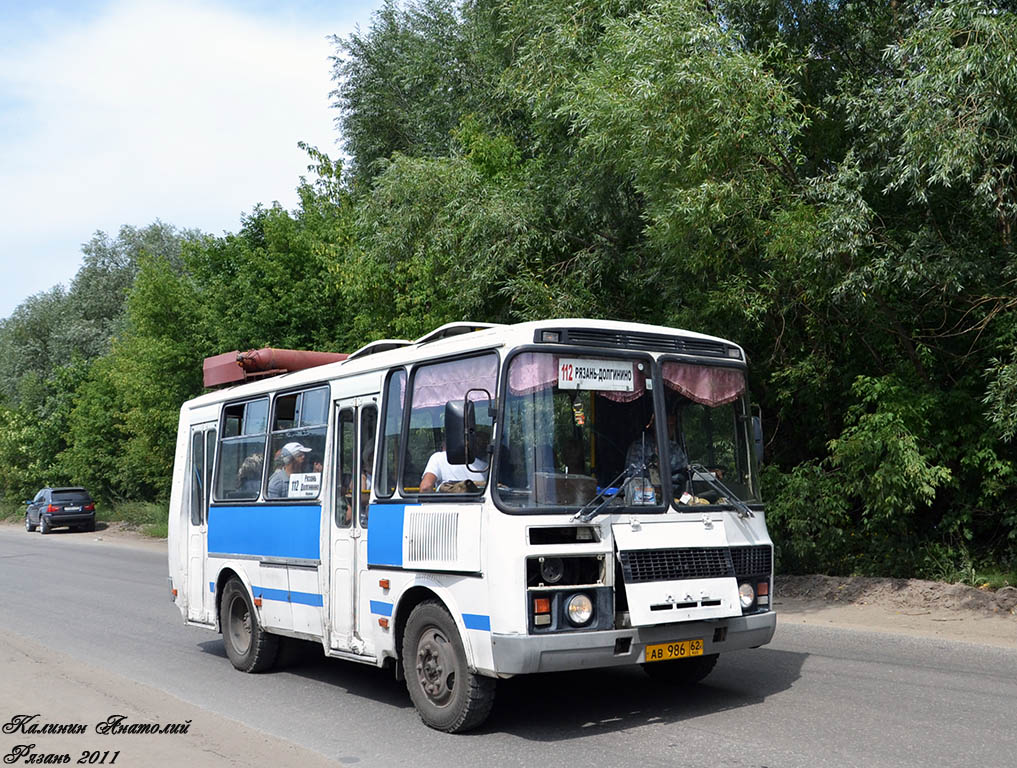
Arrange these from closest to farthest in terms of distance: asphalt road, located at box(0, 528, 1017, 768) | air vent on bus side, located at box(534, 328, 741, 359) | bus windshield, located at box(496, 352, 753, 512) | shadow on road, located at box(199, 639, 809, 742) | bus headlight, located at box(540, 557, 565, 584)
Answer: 1. asphalt road, located at box(0, 528, 1017, 768)
2. bus headlight, located at box(540, 557, 565, 584)
3. bus windshield, located at box(496, 352, 753, 512)
4. air vent on bus side, located at box(534, 328, 741, 359)
5. shadow on road, located at box(199, 639, 809, 742)

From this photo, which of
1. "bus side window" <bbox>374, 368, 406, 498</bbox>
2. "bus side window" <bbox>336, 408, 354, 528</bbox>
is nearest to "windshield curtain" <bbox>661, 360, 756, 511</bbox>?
"bus side window" <bbox>374, 368, 406, 498</bbox>

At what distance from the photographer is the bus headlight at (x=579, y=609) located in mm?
6840

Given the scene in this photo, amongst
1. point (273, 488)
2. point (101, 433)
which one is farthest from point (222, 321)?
point (273, 488)

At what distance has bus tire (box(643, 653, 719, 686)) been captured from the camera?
8.41m

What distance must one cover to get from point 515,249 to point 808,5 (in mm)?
6135

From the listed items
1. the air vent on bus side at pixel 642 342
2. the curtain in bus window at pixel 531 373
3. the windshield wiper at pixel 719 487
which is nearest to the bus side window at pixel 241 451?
the curtain in bus window at pixel 531 373

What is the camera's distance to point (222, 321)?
3081cm

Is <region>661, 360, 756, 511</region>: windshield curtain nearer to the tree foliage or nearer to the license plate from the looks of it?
the license plate

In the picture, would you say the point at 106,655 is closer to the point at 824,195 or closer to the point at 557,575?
the point at 557,575

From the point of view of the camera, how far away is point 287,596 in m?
9.50

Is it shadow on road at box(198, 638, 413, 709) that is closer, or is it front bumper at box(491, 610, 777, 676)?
front bumper at box(491, 610, 777, 676)

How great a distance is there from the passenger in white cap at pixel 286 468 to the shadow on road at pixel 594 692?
62.3 inches

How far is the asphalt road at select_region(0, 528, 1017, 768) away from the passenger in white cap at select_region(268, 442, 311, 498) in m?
1.70

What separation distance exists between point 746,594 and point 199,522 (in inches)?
254
